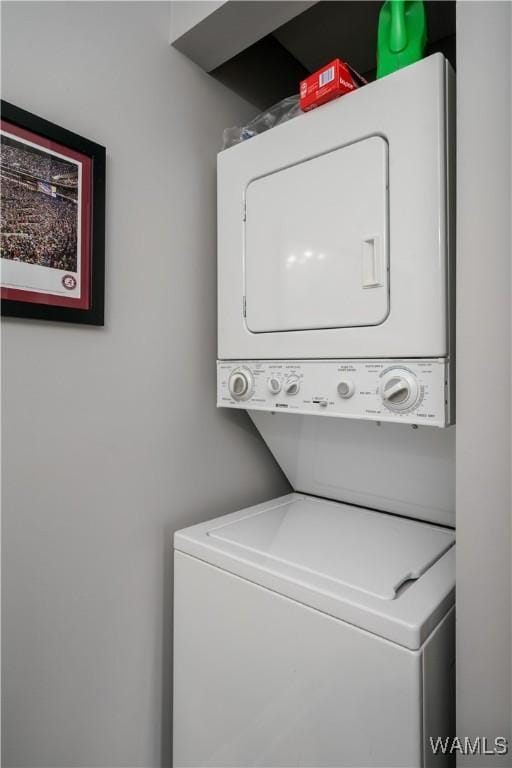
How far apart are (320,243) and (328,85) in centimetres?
51

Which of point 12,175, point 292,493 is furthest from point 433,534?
point 12,175

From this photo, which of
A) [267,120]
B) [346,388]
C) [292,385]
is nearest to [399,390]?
[346,388]

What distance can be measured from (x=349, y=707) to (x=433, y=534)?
2.31 ft

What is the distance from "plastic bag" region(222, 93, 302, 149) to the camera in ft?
5.51

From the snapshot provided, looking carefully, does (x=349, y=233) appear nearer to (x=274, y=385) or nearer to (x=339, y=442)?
(x=274, y=385)

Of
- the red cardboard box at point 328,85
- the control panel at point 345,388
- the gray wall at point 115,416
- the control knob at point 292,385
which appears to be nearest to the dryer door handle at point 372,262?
the control panel at point 345,388

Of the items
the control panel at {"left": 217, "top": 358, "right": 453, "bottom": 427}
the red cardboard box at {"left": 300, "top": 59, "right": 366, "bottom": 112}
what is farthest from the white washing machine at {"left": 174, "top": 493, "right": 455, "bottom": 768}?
the red cardboard box at {"left": 300, "top": 59, "right": 366, "bottom": 112}

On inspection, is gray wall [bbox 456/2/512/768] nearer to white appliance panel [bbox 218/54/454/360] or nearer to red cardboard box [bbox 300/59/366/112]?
white appliance panel [bbox 218/54/454/360]

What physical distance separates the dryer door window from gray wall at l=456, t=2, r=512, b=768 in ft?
0.98

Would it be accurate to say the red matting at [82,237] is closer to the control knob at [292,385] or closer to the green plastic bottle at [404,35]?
the control knob at [292,385]

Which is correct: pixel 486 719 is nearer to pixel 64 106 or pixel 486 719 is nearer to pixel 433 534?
pixel 433 534

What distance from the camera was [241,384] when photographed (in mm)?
1693

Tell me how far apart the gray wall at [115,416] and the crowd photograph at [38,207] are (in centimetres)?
15

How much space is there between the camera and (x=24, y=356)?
4.23ft
